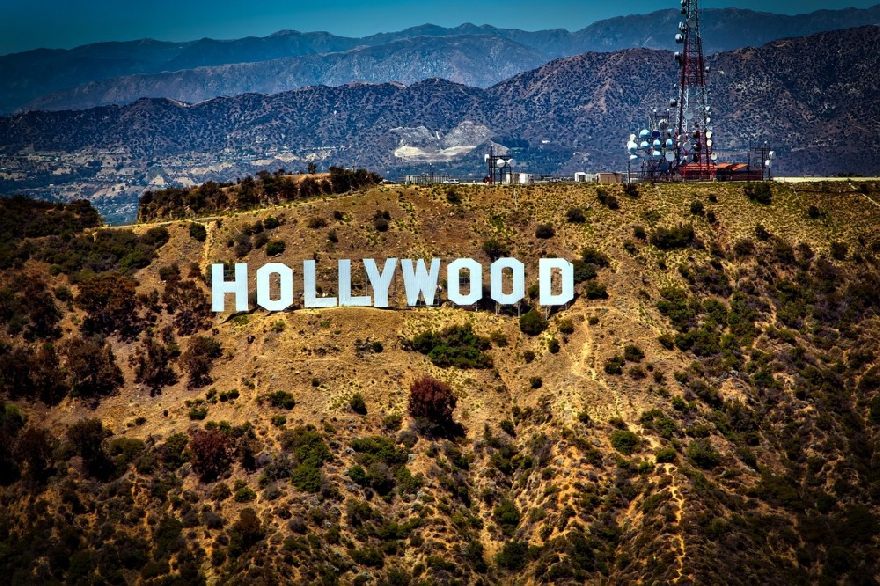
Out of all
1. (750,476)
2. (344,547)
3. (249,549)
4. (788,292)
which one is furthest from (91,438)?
(788,292)

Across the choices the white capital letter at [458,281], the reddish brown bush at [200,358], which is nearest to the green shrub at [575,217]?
the white capital letter at [458,281]

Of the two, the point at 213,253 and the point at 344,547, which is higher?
the point at 213,253

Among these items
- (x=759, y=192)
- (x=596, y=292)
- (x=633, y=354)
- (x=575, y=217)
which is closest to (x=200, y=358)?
(x=596, y=292)

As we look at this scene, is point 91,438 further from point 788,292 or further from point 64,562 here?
point 788,292

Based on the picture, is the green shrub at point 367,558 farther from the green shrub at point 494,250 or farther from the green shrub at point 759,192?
the green shrub at point 759,192

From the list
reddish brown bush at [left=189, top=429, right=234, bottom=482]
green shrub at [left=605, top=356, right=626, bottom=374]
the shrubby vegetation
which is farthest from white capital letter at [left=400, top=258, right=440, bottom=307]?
the shrubby vegetation
